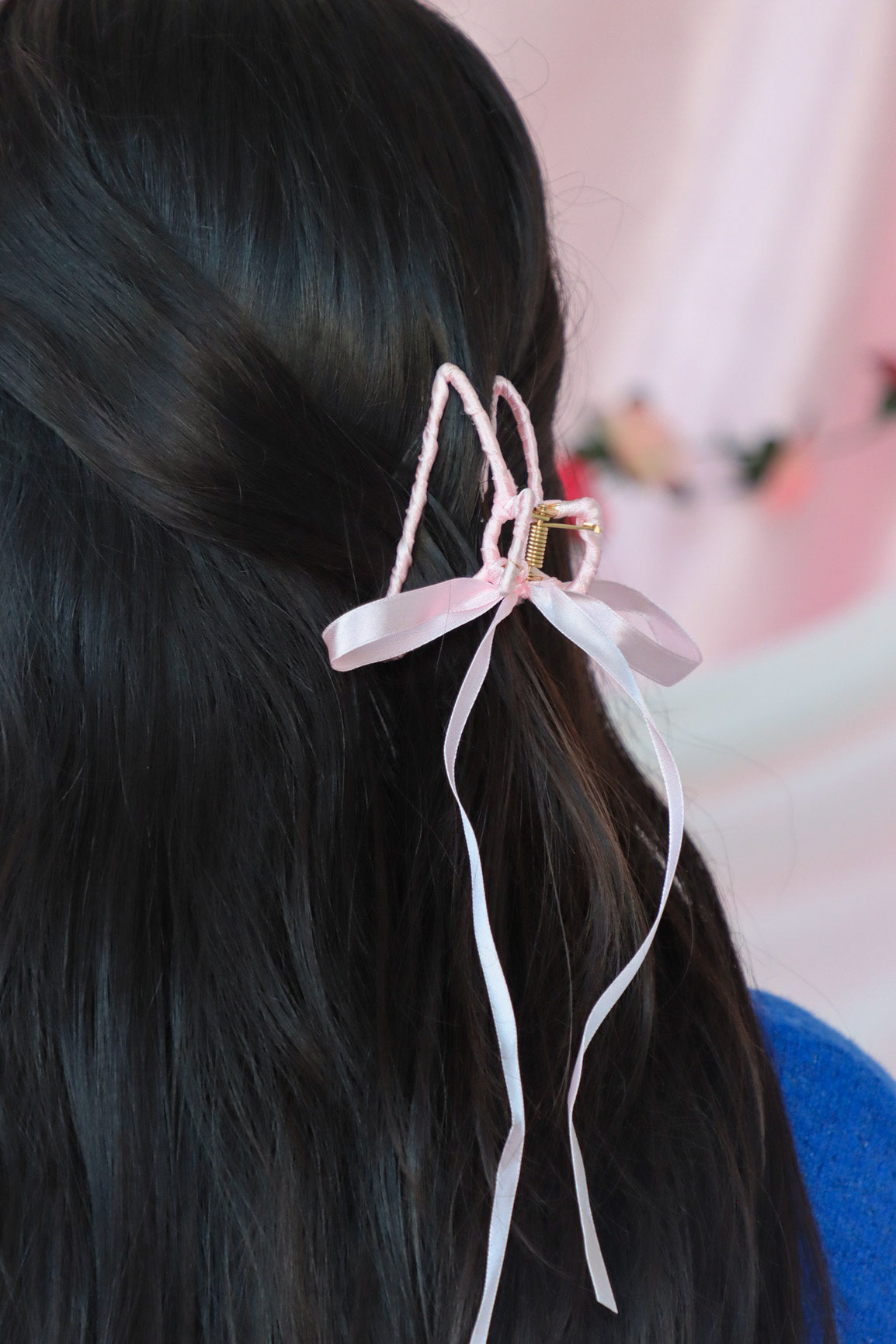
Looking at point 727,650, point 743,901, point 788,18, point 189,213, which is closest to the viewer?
point 189,213

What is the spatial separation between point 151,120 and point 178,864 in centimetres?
31

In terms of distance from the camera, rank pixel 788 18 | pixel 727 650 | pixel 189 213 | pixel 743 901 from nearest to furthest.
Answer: pixel 189 213, pixel 743 901, pixel 788 18, pixel 727 650

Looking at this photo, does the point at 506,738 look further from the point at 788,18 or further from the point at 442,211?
the point at 788,18

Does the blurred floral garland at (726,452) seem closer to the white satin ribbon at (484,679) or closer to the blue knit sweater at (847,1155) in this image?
the blue knit sweater at (847,1155)

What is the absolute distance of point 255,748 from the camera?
548mm

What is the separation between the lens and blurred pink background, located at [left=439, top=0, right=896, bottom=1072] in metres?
1.52

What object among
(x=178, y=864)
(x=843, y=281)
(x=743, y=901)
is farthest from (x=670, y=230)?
(x=178, y=864)

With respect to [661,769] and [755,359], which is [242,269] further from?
[755,359]

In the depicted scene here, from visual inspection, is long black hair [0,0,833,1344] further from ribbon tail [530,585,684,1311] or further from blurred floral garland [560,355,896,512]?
blurred floral garland [560,355,896,512]

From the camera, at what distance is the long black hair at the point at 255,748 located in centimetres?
52

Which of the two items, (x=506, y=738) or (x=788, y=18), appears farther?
(x=788, y=18)

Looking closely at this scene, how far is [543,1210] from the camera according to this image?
58 cm

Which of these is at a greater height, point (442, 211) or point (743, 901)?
point (442, 211)

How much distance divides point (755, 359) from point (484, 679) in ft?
4.63
